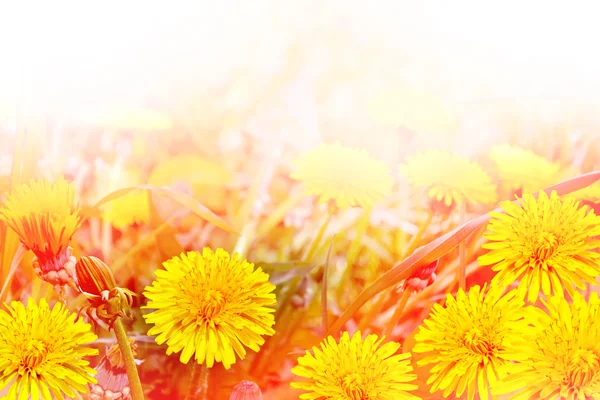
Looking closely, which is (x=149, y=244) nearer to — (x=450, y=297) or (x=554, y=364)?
(x=450, y=297)

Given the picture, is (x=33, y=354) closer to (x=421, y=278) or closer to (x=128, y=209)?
(x=128, y=209)

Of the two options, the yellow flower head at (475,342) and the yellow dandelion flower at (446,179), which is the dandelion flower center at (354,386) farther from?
Answer: the yellow dandelion flower at (446,179)

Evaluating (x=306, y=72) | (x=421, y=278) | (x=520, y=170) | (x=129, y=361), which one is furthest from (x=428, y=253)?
(x=129, y=361)

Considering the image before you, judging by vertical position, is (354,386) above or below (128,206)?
below

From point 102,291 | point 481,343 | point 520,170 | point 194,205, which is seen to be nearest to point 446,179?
point 520,170

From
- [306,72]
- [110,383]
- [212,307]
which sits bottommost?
[110,383]
